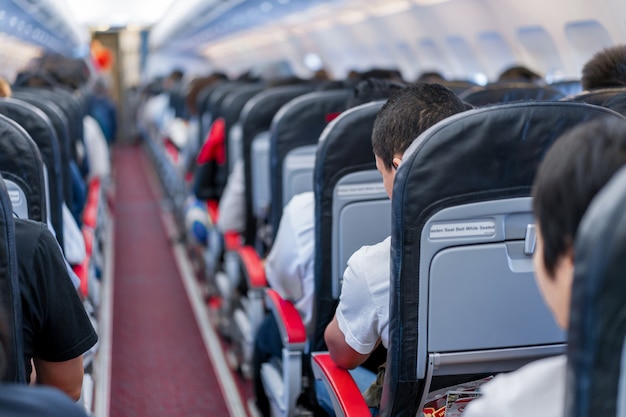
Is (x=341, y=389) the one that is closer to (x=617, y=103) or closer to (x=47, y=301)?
(x=47, y=301)

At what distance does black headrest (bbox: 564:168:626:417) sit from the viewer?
3.21 ft

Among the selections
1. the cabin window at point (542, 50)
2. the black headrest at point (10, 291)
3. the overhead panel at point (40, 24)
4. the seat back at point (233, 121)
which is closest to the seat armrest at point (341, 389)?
the black headrest at point (10, 291)

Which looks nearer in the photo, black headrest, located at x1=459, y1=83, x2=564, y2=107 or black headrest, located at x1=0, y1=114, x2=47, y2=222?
black headrest, located at x1=0, y1=114, x2=47, y2=222

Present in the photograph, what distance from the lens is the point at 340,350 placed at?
2.34 m

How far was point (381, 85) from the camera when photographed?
336cm

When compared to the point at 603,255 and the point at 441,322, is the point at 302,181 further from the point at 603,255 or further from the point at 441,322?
the point at 603,255

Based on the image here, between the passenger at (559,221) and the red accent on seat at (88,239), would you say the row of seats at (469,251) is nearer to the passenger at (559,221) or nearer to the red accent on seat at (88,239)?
the passenger at (559,221)

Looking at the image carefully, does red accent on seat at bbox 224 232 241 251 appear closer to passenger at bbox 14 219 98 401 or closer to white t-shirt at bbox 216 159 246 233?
white t-shirt at bbox 216 159 246 233

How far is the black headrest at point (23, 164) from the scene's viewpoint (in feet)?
8.04

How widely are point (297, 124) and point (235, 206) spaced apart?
1325 mm

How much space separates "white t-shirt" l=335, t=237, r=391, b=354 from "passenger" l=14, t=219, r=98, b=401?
679mm

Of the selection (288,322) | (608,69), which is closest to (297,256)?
(288,322)

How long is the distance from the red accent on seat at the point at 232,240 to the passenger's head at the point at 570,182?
3.62m

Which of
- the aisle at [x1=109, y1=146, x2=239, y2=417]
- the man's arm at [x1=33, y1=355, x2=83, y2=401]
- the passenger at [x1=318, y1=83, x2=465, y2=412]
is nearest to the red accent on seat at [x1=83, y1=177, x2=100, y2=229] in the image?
the aisle at [x1=109, y1=146, x2=239, y2=417]
